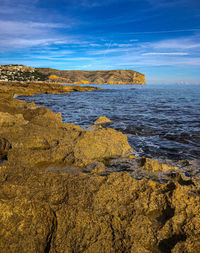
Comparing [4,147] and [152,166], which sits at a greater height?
[4,147]

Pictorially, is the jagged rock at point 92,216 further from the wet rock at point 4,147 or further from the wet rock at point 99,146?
the wet rock at point 99,146

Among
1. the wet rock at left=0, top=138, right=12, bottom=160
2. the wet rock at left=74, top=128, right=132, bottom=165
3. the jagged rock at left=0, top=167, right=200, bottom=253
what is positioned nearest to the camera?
the jagged rock at left=0, top=167, right=200, bottom=253

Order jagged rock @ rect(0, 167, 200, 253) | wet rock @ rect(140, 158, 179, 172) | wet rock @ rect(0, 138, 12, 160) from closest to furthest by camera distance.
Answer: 1. jagged rock @ rect(0, 167, 200, 253)
2. wet rock @ rect(0, 138, 12, 160)
3. wet rock @ rect(140, 158, 179, 172)

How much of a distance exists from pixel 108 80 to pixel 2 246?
20066 cm

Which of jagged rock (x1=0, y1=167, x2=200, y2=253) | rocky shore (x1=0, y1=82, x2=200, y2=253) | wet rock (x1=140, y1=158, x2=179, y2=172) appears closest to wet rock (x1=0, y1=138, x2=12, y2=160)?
rocky shore (x1=0, y1=82, x2=200, y2=253)

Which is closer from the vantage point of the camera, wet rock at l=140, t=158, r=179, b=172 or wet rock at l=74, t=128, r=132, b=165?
wet rock at l=140, t=158, r=179, b=172

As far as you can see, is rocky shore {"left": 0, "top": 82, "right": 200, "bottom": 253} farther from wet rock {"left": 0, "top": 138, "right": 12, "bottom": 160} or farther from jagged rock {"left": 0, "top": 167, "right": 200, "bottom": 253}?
wet rock {"left": 0, "top": 138, "right": 12, "bottom": 160}

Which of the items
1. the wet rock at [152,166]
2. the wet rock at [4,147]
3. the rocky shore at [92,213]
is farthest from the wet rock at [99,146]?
the wet rock at [4,147]

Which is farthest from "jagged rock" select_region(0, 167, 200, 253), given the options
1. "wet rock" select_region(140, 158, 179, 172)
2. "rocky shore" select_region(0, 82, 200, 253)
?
"wet rock" select_region(140, 158, 179, 172)

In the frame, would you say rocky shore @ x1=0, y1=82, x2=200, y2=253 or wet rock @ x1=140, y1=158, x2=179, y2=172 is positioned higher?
rocky shore @ x1=0, y1=82, x2=200, y2=253

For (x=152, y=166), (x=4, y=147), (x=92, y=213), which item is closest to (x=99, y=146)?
(x=152, y=166)

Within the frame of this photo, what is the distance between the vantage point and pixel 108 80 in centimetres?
19525

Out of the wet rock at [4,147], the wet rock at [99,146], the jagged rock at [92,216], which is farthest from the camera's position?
the wet rock at [99,146]

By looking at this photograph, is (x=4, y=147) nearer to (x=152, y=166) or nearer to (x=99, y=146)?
(x=99, y=146)
